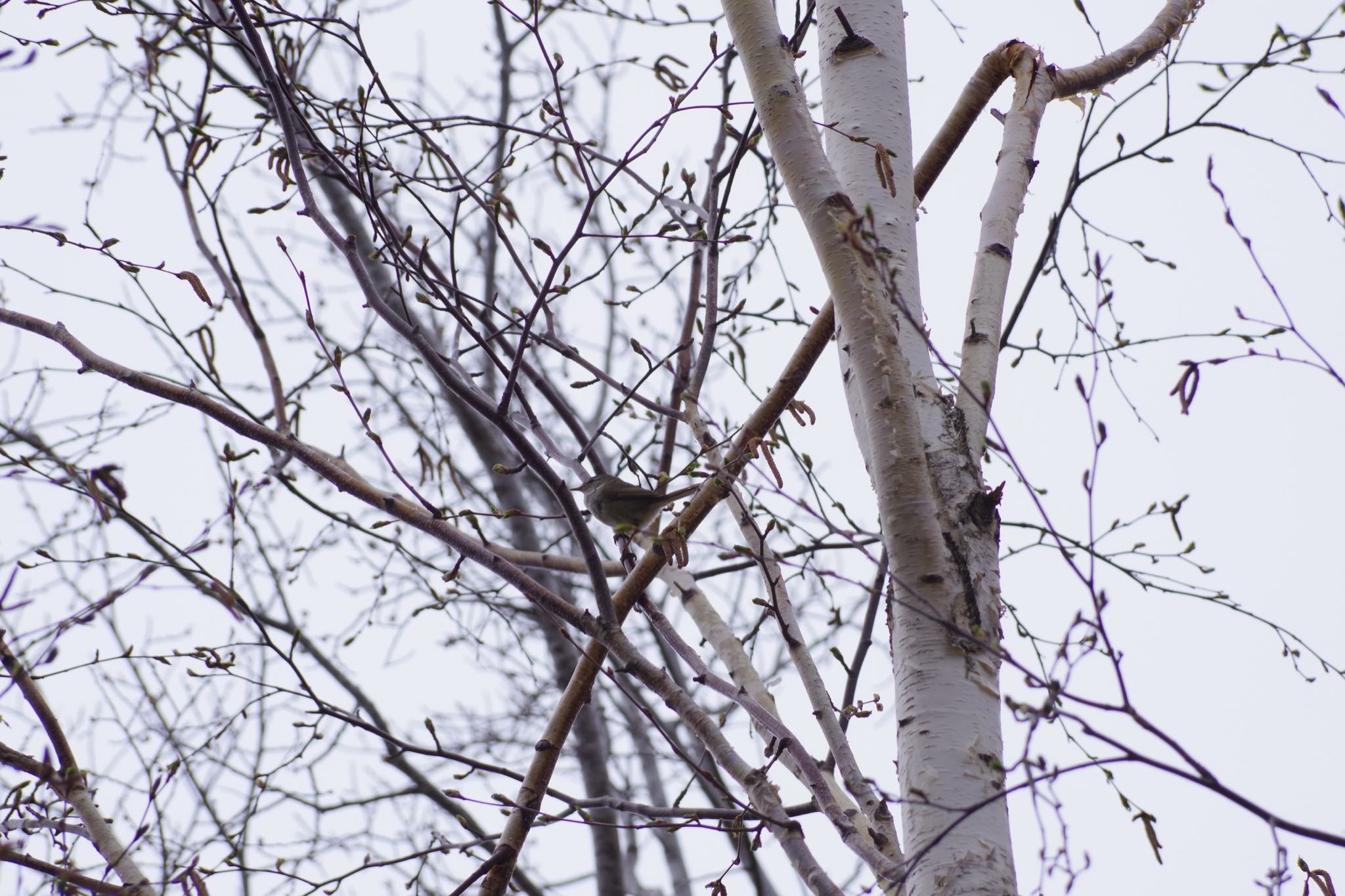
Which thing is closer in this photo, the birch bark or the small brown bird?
the birch bark

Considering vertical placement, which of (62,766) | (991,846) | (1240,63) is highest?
(1240,63)

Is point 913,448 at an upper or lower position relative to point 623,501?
lower

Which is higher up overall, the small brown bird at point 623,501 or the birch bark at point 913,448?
the small brown bird at point 623,501

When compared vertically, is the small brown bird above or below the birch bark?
above

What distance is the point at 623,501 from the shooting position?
11.1 feet

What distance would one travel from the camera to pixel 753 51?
226 cm

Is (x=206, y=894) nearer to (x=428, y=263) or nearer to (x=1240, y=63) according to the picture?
(x=428, y=263)

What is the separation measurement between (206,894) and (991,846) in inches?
60.7

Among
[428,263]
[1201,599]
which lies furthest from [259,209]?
[1201,599]

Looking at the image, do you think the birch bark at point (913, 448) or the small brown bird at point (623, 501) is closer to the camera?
the birch bark at point (913, 448)

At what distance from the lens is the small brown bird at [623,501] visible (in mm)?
3145

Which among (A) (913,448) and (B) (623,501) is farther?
(B) (623,501)

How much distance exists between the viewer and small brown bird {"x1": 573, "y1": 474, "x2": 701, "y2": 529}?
314 centimetres

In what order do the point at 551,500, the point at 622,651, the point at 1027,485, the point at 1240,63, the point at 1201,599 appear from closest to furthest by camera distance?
the point at 1027,485, the point at 622,651, the point at 1240,63, the point at 1201,599, the point at 551,500
